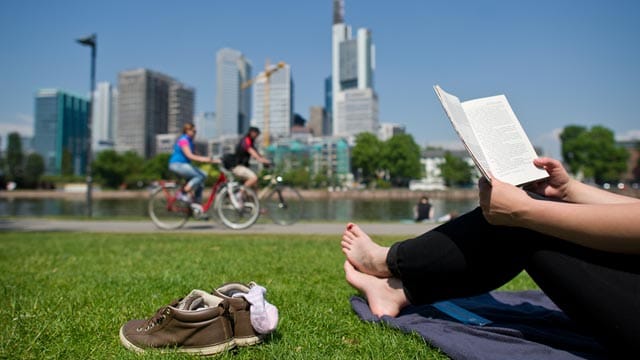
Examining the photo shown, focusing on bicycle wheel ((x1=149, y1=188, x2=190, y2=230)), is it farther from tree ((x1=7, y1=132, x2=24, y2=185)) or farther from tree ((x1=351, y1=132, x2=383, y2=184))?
tree ((x1=7, y1=132, x2=24, y2=185))

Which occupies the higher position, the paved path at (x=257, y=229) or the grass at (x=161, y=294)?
the grass at (x=161, y=294)

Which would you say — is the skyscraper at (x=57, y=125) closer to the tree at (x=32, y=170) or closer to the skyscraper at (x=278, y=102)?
the skyscraper at (x=278, y=102)

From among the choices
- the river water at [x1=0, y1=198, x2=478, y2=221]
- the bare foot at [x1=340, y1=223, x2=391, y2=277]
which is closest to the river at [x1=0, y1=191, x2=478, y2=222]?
the river water at [x1=0, y1=198, x2=478, y2=221]

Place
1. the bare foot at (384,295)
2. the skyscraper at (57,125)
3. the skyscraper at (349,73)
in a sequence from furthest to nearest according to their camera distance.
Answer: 1. the skyscraper at (57,125)
2. the skyscraper at (349,73)
3. the bare foot at (384,295)

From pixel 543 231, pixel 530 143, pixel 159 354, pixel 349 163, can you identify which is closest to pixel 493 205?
pixel 543 231

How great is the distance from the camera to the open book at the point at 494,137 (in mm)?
1578

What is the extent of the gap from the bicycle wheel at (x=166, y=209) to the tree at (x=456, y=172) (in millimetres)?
93112

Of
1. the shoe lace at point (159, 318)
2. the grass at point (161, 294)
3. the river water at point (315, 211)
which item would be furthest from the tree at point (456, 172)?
the shoe lace at point (159, 318)

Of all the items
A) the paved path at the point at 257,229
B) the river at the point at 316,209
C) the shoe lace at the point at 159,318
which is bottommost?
the river at the point at 316,209

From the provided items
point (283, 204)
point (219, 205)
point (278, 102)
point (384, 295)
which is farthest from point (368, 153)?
point (278, 102)

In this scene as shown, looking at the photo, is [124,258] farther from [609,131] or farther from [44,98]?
[44,98]

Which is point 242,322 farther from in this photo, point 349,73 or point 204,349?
point 349,73

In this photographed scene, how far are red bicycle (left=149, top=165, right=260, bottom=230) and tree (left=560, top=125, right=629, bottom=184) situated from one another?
8570 cm

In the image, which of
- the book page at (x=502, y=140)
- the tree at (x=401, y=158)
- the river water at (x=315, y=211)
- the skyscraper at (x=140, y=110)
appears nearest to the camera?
the book page at (x=502, y=140)
